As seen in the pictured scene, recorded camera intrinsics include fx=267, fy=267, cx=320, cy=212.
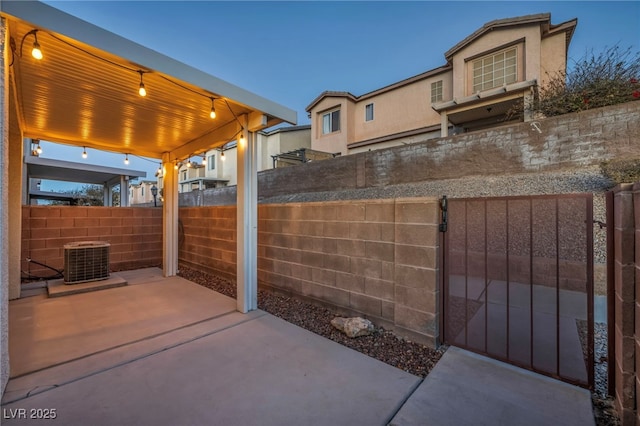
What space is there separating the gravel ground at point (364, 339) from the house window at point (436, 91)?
9208mm

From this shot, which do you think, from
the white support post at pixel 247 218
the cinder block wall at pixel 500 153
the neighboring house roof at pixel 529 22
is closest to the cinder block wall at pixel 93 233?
the cinder block wall at pixel 500 153

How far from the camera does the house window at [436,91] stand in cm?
974

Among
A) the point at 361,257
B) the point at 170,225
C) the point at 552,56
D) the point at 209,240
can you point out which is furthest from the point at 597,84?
the point at 170,225

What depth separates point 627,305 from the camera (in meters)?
1.65

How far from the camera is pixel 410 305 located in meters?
2.78

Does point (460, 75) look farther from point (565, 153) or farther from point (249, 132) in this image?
point (249, 132)

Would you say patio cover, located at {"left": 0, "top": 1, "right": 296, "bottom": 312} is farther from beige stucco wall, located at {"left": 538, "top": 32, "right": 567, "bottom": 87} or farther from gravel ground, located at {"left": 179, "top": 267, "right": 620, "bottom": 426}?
beige stucco wall, located at {"left": 538, "top": 32, "right": 567, "bottom": 87}

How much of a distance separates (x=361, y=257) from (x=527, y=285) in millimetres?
3310

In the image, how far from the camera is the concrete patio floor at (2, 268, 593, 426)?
1.78 meters

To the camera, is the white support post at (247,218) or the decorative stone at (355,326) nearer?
the decorative stone at (355,326)

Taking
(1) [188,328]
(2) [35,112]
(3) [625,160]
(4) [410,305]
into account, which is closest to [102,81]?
(2) [35,112]

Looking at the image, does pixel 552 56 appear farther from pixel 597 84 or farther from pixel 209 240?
pixel 209 240

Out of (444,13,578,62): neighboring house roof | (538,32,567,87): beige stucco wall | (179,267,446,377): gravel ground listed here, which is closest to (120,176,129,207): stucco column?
(179,267,446,377): gravel ground

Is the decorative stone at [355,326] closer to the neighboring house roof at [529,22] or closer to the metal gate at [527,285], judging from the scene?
the metal gate at [527,285]
